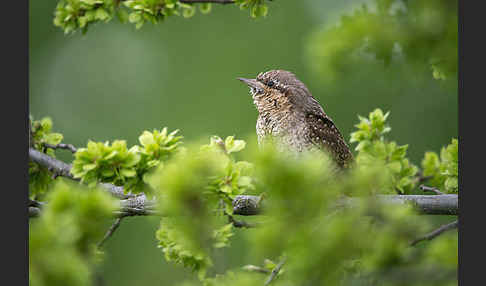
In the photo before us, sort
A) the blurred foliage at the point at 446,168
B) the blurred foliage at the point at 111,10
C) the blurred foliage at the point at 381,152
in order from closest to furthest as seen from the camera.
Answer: the blurred foliage at the point at 446,168, the blurred foliage at the point at 111,10, the blurred foliage at the point at 381,152

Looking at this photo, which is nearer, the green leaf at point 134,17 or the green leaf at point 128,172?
the green leaf at point 128,172

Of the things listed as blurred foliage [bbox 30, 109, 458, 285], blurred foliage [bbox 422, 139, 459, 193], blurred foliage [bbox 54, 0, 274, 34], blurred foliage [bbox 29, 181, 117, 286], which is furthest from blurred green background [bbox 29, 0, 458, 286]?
blurred foliage [bbox 29, 181, 117, 286]

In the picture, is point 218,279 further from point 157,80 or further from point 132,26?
point 132,26

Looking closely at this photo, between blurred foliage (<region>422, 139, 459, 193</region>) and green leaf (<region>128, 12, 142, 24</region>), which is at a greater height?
green leaf (<region>128, 12, 142, 24</region>)

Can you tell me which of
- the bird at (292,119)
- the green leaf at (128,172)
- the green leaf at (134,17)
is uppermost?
the green leaf at (134,17)

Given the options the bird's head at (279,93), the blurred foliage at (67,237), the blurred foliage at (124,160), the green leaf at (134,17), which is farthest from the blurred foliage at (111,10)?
the blurred foliage at (67,237)

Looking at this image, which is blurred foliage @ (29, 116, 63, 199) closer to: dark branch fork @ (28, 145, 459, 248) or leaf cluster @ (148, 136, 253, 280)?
dark branch fork @ (28, 145, 459, 248)

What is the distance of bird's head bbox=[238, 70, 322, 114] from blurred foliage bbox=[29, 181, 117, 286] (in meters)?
1.58

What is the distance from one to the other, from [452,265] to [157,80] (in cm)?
575

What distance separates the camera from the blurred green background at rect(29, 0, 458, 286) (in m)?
4.84

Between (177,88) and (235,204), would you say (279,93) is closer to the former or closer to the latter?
(235,204)

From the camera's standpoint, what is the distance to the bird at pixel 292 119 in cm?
257

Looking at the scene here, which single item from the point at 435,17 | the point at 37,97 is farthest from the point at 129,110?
the point at 435,17

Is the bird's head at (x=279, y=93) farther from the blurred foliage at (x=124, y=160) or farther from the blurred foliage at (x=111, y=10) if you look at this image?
the blurred foliage at (x=124, y=160)
